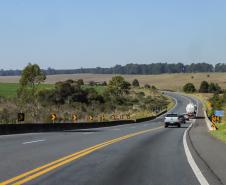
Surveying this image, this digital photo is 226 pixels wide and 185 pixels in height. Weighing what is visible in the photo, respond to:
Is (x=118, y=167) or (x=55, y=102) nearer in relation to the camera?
→ (x=118, y=167)

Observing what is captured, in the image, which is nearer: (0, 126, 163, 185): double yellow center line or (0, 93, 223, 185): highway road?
(0, 126, 163, 185): double yellow center line

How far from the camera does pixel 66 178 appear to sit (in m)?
12.7

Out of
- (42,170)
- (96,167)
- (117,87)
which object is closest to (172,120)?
(96,167)

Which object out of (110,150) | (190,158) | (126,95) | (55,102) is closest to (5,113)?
(110,150)

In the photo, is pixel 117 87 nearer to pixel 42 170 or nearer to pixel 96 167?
pixel 96 167

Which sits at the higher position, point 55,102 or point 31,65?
point 31,65

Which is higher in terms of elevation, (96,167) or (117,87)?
(96,167)

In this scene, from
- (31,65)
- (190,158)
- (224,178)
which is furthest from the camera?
(31,65)

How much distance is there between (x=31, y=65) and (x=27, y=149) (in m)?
82.3

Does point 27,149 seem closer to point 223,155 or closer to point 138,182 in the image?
point 223,155

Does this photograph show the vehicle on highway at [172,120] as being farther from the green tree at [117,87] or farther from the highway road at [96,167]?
the green tree at [117,87]

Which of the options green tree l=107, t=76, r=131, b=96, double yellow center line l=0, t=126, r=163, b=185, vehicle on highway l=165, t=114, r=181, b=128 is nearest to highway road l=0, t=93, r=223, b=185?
double yellow center line l=0, t=126, r=163, b=185

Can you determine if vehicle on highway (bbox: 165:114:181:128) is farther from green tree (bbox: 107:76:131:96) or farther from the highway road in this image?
green tree (bbox: 107:76:131:96)

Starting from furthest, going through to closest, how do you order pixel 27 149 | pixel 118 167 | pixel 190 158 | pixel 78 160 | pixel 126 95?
pixel 126 95, pixel 27 149, pixel 190 158, pixel 78 160, pixel 118 167
